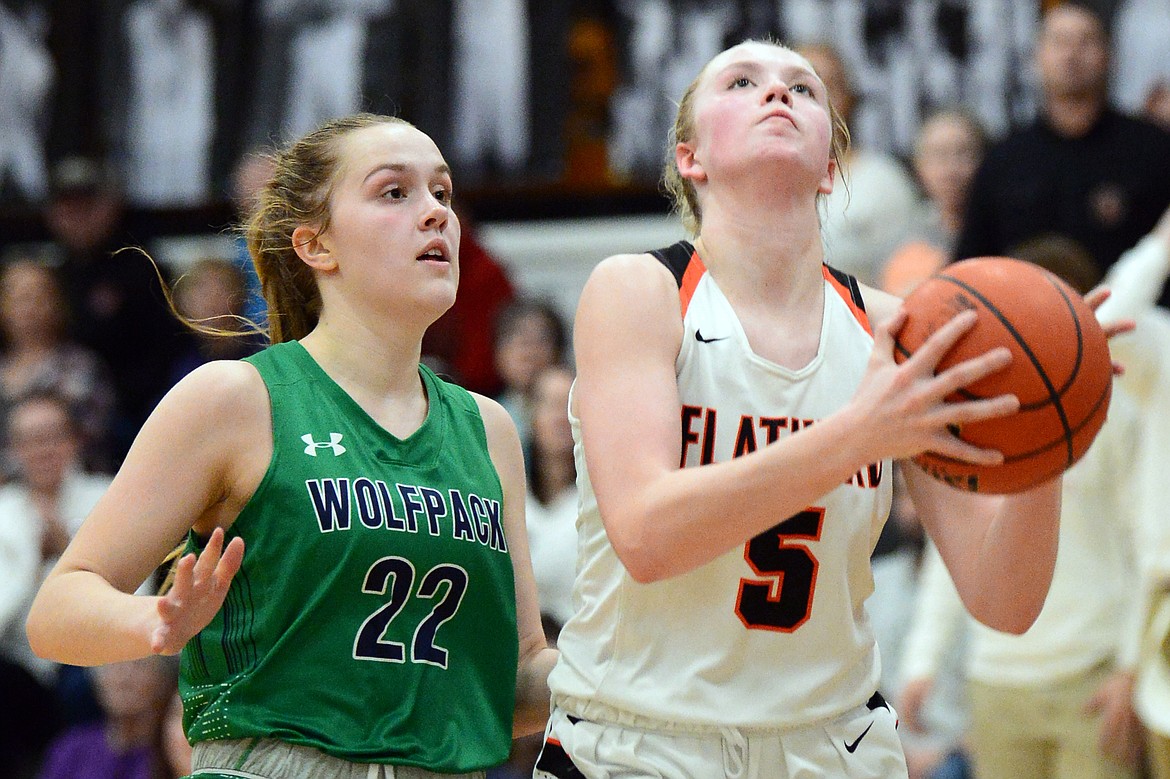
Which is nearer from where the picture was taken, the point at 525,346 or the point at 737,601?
the point at 737,601

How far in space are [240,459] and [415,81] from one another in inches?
249

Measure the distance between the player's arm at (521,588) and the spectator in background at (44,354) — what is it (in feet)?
15.8

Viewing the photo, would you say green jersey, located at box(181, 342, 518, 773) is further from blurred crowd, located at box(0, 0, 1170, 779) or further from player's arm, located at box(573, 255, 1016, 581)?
blurred crowd, located at box(0, 0, 1170, 779)

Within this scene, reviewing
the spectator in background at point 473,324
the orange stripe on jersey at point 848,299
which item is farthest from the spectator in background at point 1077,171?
the orange stripe on jersey at point 848,299

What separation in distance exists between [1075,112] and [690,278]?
4295 millimetres

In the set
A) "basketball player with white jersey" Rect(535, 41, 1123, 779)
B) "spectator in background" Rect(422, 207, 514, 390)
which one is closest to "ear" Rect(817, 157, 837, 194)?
"basketball player with white jersey" Rect(535, 41, 1123, 779)

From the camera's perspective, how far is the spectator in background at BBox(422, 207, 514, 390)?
302 inches

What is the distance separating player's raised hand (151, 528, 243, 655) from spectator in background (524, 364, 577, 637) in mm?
3423

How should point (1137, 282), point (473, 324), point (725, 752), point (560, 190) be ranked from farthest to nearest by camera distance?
1. point (560, 190)
2. point (473, 324)
3. point (1137, 282)
4. point (725, 752)

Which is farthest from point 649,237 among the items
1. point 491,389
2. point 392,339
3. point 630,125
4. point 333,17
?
point 392,339

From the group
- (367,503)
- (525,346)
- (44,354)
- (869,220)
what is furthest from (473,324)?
(367,503)

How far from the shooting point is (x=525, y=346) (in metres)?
7.31

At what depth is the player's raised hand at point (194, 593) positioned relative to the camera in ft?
8.70

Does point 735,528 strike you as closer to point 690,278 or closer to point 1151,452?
point 690,278
